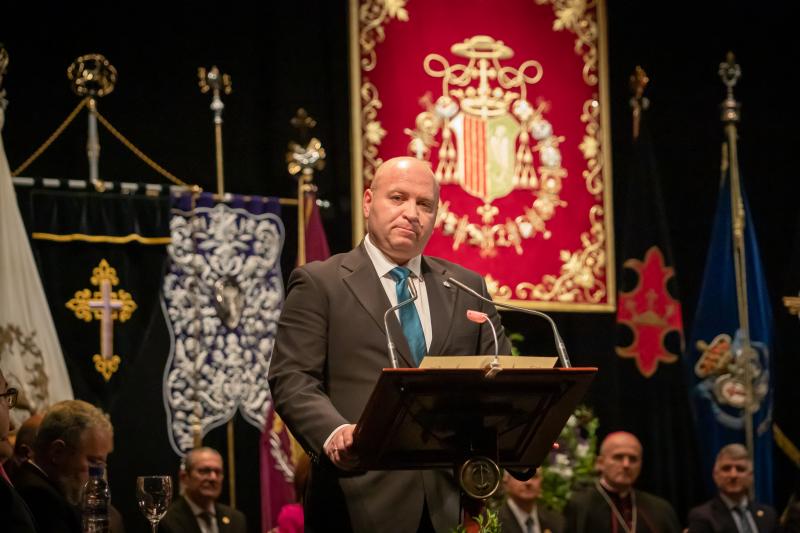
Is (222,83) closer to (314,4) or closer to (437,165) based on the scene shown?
(314,4)

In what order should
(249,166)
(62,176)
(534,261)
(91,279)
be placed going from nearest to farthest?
(91,279) → (62,176) → (249,166) → (534,261)

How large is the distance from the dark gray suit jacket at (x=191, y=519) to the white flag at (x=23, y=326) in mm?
704

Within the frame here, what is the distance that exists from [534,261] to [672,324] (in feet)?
2.77

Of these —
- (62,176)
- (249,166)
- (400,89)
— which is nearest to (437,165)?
(400,89)

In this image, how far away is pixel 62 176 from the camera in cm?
660

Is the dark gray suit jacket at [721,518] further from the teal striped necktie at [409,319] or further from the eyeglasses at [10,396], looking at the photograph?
the eyeglasses at [10,396]

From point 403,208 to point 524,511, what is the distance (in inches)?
148

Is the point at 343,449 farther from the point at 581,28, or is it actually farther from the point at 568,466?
the point at 581,28

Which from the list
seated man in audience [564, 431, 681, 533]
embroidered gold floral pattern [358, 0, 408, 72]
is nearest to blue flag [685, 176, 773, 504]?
seated man in audience [564, 431, 681, 533]

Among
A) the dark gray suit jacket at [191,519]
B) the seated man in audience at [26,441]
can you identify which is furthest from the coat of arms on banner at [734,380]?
the seated man in audience at [26,441]

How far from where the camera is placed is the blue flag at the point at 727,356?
7262mm

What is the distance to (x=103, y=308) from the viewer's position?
6.15m

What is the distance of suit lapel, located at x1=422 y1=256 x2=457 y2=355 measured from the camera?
295cm

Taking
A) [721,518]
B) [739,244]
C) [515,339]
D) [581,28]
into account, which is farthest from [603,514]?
[581,28]
